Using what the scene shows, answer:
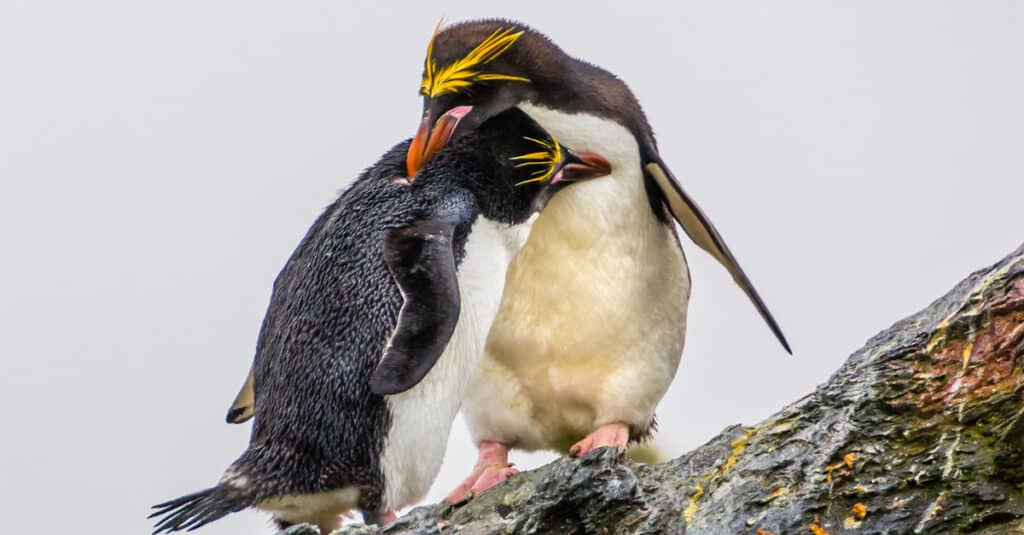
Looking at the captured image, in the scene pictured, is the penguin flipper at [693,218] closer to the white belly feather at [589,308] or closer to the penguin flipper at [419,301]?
the white belly feather at [589,308]

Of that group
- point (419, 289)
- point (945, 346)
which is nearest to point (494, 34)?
point (419, 289)

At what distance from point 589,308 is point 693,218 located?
0.43 meters

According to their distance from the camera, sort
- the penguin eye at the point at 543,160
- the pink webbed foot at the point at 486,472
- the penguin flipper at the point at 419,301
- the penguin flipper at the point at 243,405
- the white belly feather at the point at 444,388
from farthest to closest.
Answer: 1. the penguin flipper at the point at 243,405
2. the penguin eye at the point at 543,160
3. the pink webbed foot at the point at 486,472
4. the white belly feather at the point at 444,388
5. the penguin flipper at the point at 419,301

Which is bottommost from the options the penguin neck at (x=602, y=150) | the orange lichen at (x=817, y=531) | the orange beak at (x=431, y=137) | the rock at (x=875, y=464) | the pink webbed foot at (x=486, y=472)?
the orange lichen at (x=817, y=531)

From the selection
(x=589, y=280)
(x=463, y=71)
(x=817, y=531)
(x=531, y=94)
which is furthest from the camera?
(x=589, y=280)

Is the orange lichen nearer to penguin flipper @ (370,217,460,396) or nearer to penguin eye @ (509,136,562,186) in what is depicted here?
penguin flipper @ (370,217,460,396)

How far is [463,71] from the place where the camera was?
3.78m

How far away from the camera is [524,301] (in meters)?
4.14

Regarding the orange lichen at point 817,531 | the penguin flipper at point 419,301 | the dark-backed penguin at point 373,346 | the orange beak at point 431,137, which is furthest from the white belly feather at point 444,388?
the orange lichen at point 817,531

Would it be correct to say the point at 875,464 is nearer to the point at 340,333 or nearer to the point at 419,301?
the point at 419,301

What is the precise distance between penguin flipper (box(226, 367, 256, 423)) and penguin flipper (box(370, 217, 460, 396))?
1118mm

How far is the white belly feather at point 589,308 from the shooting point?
4.09 metres

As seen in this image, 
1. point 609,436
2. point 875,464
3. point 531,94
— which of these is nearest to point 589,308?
point 609,436

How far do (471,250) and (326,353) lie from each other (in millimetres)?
525
